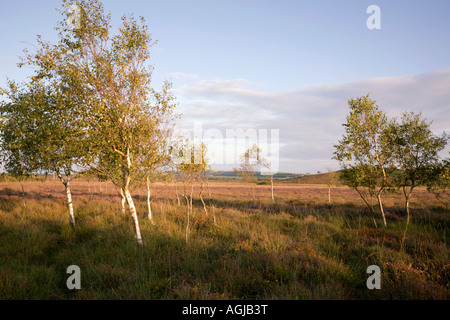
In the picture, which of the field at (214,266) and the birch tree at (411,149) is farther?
the birch tree at (411,149)

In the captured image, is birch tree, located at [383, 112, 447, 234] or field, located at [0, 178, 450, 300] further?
birch tree, located at [383, 112, 447, 234]

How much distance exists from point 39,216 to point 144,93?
36.2ft

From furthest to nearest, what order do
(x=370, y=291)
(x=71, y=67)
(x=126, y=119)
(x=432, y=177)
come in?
(x=432, y=177), (x=126, y=119), (x=71, y=67), (x=370, y=291)

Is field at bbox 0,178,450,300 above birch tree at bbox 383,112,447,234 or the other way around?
the other way around

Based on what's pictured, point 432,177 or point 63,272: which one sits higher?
point 432,177

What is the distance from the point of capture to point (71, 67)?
871 centimetres

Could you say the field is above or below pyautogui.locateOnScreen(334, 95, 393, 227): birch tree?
below

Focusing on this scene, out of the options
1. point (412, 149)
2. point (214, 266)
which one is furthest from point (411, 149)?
point (214, 266)

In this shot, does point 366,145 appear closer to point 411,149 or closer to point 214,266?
point 411,149

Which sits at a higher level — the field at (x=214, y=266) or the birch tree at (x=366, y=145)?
the birch tree at (x=366, y=145)

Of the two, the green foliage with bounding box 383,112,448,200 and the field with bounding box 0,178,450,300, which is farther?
the green foliage with bounding box 383,112,448,200

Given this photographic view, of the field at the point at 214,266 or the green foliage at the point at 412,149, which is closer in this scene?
the field at the point at 214,266
